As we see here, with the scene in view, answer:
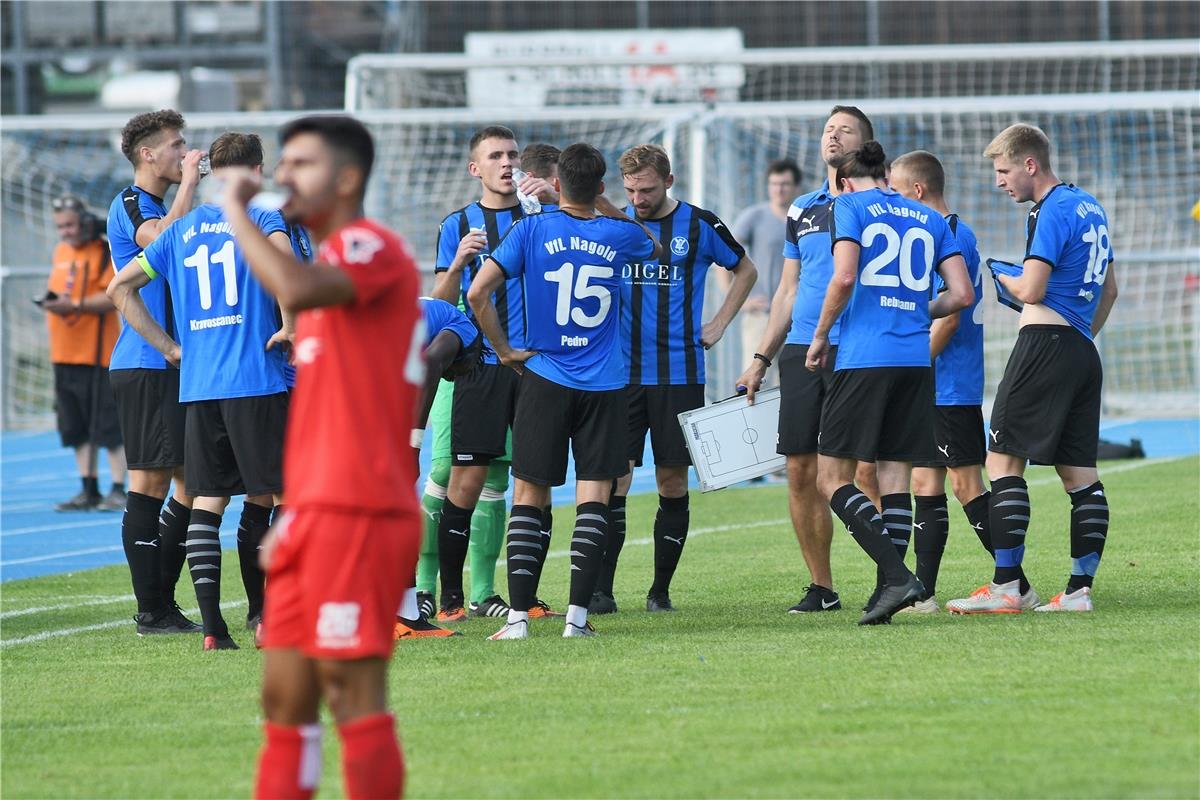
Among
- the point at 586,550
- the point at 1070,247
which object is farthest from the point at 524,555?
the point at 1070,247

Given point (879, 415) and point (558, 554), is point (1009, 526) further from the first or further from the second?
point (558, 554)

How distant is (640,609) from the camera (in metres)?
8.14

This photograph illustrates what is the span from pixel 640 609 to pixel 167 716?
2.98m

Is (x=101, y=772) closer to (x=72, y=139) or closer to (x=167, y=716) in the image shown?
(x=167, y=716)

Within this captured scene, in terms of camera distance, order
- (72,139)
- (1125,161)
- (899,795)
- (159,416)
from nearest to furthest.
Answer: (899,795) < (159,416) < (1125,161) < (72,139)

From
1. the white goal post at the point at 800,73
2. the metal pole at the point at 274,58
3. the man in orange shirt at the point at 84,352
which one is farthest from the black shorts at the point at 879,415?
the metal pole at the point at 274,58

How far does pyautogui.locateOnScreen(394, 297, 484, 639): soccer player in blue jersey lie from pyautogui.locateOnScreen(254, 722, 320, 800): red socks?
3.24m

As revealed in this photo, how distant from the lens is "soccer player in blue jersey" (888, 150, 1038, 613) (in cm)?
791

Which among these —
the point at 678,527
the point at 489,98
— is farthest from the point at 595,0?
the point at 678,527

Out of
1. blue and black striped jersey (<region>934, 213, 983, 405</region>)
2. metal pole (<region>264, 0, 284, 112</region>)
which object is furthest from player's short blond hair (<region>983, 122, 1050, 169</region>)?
metal pole (<region>264, 0, 284, 112</region>)

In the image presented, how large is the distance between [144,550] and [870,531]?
3.25 metres

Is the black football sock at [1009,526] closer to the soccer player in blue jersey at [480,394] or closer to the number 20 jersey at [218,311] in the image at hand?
the soccer player in blue jersey at [480,394]

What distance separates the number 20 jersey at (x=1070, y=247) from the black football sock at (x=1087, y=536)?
29.8 inches

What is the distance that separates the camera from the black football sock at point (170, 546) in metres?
7.75
